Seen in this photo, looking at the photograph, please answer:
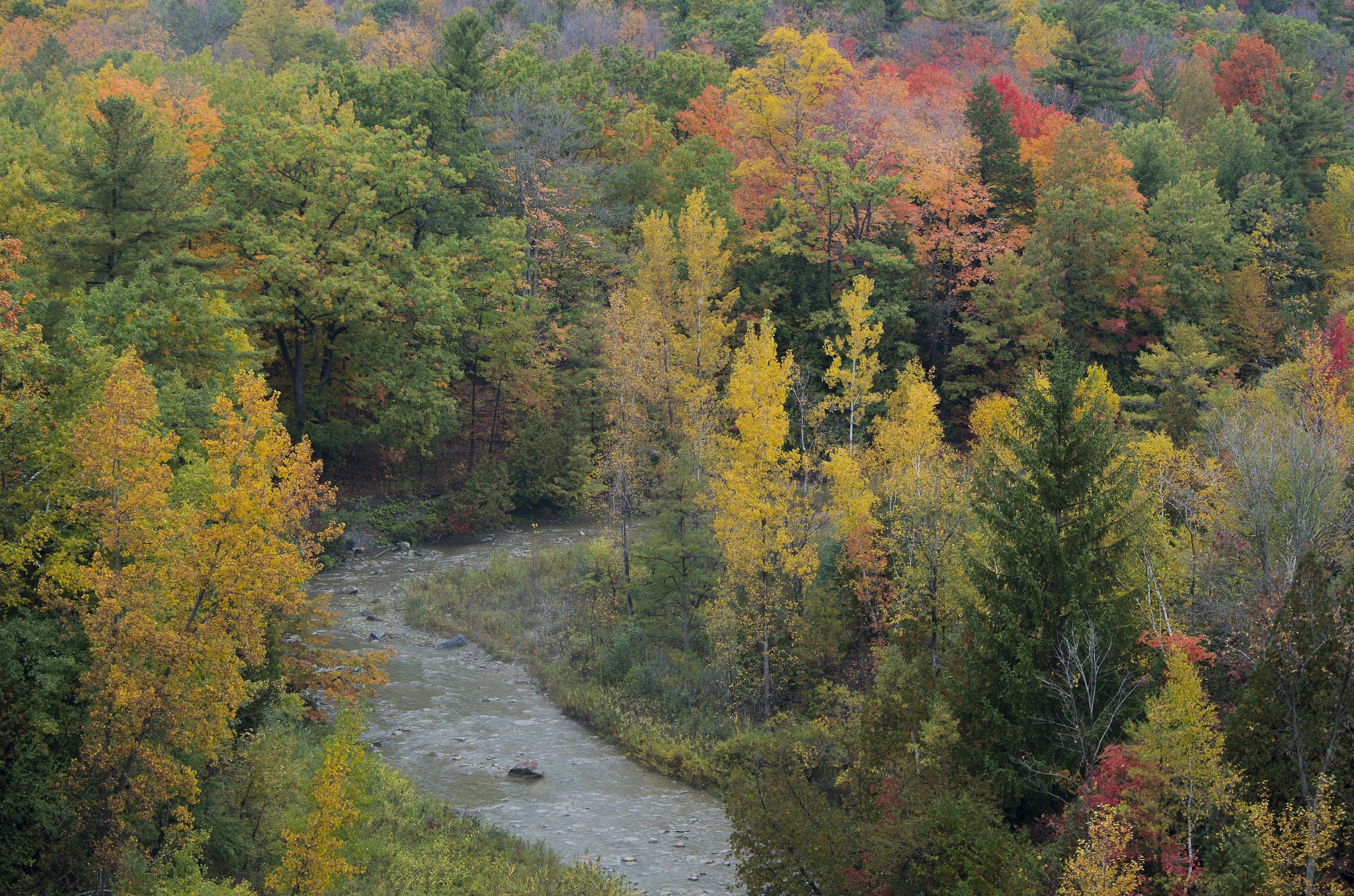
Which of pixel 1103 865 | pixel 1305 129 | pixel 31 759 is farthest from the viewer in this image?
pixel 1305 129

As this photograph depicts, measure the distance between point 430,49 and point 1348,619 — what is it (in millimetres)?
66097

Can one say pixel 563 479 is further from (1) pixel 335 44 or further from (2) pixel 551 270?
(1) pixel 335 44

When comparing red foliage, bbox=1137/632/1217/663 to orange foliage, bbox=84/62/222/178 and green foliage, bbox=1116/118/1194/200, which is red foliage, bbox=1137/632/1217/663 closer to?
green foliage, bbox=1116/118/1194/200

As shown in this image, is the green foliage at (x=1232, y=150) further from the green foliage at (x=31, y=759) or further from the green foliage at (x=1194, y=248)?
the green foliage at (x=31, y=759)

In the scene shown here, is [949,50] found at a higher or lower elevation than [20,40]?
higher

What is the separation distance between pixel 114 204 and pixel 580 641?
59.1ft

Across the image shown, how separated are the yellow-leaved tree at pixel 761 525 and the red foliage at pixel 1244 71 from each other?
54.3m

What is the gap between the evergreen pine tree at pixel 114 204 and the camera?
1009 inches

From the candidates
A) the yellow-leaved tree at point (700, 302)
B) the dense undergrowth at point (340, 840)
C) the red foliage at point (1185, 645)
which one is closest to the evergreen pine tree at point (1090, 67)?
the yellow-leaved tree at point (700, 302)

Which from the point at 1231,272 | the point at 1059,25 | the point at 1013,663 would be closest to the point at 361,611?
the point at 1013,663

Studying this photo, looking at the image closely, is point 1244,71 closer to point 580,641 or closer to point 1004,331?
point 1004,331

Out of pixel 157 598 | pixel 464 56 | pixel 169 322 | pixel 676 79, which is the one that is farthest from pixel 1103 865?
pixel 676 79

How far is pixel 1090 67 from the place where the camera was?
6191cm

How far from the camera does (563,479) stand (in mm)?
43844
